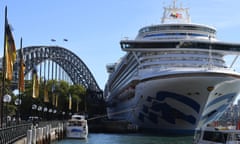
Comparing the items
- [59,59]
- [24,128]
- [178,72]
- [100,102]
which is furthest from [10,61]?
[59,59]

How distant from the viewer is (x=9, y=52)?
1153 inches

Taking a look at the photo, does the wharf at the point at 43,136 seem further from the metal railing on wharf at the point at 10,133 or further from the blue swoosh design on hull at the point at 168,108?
the blue swoosh design on hull at the point at 168,108

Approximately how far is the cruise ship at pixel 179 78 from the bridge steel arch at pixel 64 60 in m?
65.3

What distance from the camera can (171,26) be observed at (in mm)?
70438

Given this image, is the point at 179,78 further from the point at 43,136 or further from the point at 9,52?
the point at 9,52

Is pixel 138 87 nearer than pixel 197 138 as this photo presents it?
No

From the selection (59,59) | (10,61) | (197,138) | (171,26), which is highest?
(59,59)

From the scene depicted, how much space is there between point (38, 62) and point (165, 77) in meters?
87.4

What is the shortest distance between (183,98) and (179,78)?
3646 millimetres

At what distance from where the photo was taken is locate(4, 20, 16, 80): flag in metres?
28.9

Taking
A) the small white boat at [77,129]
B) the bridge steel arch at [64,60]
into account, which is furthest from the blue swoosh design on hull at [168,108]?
the bridge steel arch at [64,60]

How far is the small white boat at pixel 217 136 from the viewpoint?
30953 millimetres

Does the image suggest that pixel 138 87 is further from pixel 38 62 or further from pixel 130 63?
pixel 38 62

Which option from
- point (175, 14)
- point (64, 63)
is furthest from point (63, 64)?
point (175, 14)
